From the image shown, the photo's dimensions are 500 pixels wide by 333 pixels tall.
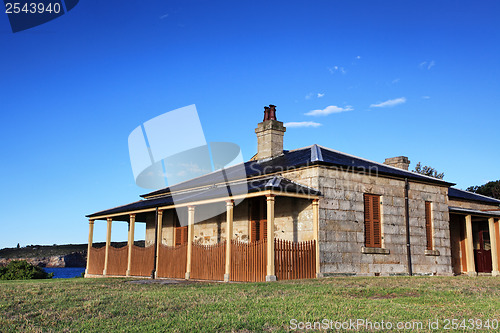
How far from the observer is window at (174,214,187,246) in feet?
73.8

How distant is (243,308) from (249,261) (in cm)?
714

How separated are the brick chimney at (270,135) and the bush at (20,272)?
43.8 feet

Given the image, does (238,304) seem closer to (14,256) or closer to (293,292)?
(293,292)

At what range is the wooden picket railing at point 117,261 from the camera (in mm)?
22719

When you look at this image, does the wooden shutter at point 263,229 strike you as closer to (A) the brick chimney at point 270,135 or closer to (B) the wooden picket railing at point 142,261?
(A) the brick chimney at point 270,135

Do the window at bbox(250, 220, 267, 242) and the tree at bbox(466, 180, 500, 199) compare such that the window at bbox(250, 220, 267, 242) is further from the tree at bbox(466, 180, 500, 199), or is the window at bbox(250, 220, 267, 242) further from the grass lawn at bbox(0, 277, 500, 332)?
the tree at bbox(466, 180, 500, 199)

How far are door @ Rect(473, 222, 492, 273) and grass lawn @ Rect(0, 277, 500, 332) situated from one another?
12366mm

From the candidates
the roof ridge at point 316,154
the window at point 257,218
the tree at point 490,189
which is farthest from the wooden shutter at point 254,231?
the tree at point 490,189

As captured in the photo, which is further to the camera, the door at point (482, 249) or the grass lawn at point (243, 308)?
the door at point (482, 249)

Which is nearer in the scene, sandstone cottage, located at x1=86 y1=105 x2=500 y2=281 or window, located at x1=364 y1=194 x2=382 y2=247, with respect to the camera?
sandstone cottage, located at x1=86 y1=105 x2=500 y2=281

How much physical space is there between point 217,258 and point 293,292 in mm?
6357

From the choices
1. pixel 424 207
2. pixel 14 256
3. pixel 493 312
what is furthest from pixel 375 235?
pixel 14 256

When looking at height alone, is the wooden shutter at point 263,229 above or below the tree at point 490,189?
below

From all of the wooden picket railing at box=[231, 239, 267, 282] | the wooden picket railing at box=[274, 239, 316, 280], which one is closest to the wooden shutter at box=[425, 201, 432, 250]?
the wooden picket railing at box=[274, 239, 316, 280]
